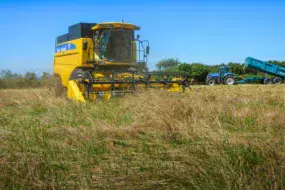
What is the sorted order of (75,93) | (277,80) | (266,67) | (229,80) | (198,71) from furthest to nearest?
(198,71) → (266,67) → (277,80) → (229,80) → (75,93)

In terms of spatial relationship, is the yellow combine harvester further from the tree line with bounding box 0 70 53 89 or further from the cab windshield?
the tree line with bounding box 0 70 53 89

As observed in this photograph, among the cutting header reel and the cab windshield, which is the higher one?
the cab windshield

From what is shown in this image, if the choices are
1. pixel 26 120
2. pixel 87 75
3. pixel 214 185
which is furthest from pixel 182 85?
pixel 214 185

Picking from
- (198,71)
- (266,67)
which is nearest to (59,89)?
(266,67)

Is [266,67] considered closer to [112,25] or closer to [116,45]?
[116,45]

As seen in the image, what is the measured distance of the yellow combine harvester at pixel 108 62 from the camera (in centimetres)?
1104

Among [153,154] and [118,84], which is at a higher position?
[118,84]

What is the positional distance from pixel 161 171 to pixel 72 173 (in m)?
0.92

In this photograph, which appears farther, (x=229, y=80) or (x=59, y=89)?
(x=229, y=80)

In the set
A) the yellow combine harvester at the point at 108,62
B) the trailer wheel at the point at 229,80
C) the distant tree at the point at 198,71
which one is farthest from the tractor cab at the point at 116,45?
the distant tree at the point at 198,71

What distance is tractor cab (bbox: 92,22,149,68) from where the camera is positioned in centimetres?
1309

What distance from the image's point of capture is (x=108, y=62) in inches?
512

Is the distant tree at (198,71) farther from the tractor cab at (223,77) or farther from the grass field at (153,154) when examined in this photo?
the grass field at (153,154)

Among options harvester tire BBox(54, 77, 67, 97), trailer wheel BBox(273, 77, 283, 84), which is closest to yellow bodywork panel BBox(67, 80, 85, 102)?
harvester tire BBox(54, 77, 67, 97)
